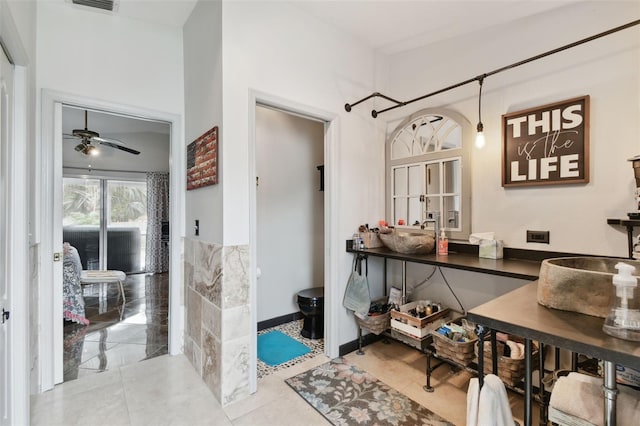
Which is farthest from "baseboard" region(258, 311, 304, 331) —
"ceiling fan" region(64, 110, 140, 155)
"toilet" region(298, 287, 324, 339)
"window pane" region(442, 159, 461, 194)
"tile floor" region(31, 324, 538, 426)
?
"ceiling fan" region(64, 110, 140, 155)

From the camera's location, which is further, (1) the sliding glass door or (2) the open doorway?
(1) the sliding glass door

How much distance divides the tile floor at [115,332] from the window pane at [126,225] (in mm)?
1304

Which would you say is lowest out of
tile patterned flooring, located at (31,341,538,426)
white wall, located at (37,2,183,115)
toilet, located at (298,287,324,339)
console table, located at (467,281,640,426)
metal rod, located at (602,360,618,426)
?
tile patterned flooring, located at (31,341,538,426)

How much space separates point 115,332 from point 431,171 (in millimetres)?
3539

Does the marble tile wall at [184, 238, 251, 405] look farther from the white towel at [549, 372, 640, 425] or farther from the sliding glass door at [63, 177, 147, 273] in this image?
the sliding glass door at [63, 177, 147, 273]

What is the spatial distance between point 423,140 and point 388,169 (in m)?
0.42

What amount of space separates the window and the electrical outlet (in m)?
0.41

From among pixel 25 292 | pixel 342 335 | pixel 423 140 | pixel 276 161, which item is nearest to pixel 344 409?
pixel 342 335

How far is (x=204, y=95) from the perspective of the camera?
7.41 feet

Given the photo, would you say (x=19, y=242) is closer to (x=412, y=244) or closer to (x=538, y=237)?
(x=412, y=244)

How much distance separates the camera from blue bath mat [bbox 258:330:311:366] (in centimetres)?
257

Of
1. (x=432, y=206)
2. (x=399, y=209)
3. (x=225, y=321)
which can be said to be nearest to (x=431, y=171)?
(x=432, y=206)

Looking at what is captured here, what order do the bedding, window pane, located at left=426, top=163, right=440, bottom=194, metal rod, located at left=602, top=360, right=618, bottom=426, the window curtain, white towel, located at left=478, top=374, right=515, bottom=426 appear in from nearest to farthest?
metal rod, located at left=602, top=360, right=618, bottom=426 < white towel, located at left=478, top=374, right=515, bottom=426 < window pane, located at left=426, top=163, right=440, bottom=194 < the bedding < the window curtain

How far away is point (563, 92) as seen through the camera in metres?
1.93
